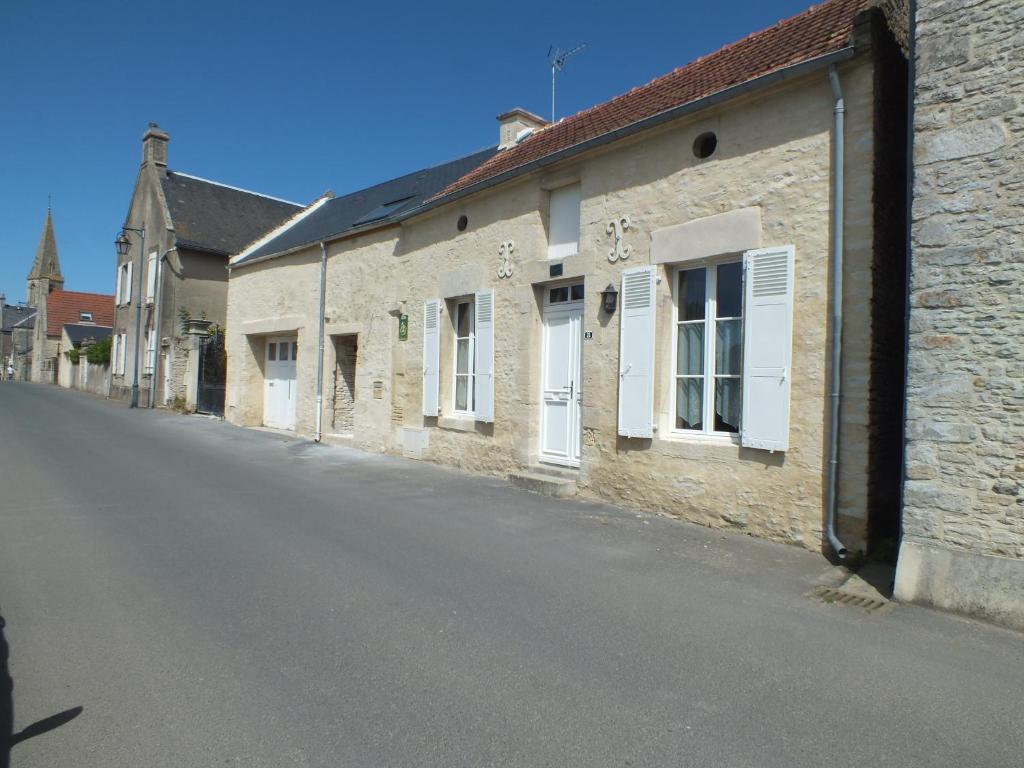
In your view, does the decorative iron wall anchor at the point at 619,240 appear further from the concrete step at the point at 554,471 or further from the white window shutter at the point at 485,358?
the concrete step at the point at 554,471

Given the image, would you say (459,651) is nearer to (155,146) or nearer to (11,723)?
(11,723)

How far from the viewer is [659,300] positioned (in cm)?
719

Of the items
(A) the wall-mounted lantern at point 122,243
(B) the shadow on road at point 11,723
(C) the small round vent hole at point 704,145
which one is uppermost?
(A) the wall-mounted lantern at point 122,243

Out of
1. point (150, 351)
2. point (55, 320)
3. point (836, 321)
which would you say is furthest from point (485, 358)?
point (55, 320)

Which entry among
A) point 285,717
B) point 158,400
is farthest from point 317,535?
point 158,400

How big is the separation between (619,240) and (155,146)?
23.4m

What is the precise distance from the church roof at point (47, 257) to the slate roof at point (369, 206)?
54.2 metres

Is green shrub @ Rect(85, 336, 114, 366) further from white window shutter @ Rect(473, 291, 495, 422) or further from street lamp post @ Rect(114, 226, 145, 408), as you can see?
white window shutter @ Rect(473, 291, 495, 422)

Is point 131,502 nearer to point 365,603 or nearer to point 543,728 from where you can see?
point 365,603

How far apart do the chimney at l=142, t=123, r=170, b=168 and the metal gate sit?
9.20 metres

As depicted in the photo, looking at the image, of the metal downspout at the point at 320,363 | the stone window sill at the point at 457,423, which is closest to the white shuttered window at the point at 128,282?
the metal downspout at the point at 320,363

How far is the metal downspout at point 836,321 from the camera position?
5664mm

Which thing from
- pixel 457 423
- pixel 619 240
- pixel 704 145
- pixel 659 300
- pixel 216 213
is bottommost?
pixel 457 423

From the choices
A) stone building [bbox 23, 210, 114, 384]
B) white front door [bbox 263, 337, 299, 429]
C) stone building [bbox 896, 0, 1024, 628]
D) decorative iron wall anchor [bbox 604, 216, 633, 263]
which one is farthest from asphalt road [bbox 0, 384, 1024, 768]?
stone building [bbox 23, 210, 114, 384]
